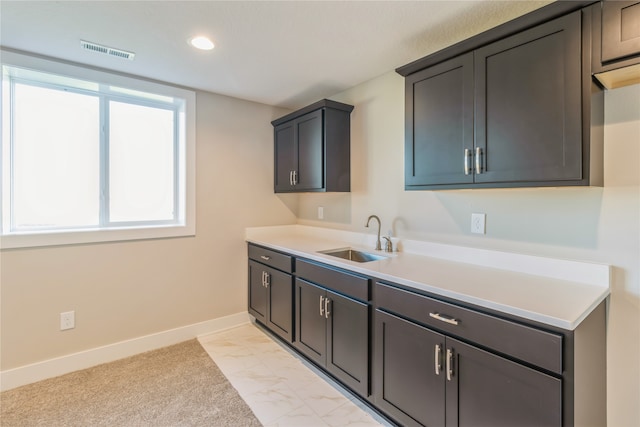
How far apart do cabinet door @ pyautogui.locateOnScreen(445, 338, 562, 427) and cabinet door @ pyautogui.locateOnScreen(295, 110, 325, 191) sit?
1.73 meters

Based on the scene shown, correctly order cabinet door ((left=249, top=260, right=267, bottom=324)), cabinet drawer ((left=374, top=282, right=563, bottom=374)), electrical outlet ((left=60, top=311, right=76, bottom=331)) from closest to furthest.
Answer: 1. cabinet drawer ((left=374, top=282, right=563, bottom=374))
2. electrical outlet ((left=60, top=311, right=76, bottom=331))
3. cabinet door ((left=249, top=260, right=267, bottom=324))

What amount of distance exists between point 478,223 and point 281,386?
5.63 ft

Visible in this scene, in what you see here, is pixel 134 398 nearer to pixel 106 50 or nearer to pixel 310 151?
pixel 310 151

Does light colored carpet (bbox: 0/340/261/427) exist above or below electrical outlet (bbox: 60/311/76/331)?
below

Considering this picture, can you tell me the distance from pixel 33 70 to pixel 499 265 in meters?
3.37

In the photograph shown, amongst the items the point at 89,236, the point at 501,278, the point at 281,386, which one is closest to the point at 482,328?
the point at 501,278

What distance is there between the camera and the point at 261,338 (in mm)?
2928

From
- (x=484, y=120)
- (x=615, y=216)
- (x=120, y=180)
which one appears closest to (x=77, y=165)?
(x=120, y=180)

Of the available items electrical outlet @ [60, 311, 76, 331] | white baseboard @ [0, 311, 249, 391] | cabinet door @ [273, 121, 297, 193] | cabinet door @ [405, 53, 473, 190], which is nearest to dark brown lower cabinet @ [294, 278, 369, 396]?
cabinet door @ [405, 53, 473, 190]

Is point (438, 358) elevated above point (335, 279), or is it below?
below

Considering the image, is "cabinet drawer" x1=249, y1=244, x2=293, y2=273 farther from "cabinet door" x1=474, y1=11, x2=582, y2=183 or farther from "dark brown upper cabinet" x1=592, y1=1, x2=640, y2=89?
"dark brown upper cabinet" x1=592, y1=1, x2=640, y2=89

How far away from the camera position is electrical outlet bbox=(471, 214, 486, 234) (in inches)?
76.4

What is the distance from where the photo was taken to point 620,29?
122 cm

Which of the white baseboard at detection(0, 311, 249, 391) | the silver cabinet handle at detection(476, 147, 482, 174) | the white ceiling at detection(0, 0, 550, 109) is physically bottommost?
the white baseboard at detection(0, 311, 249, 391)
